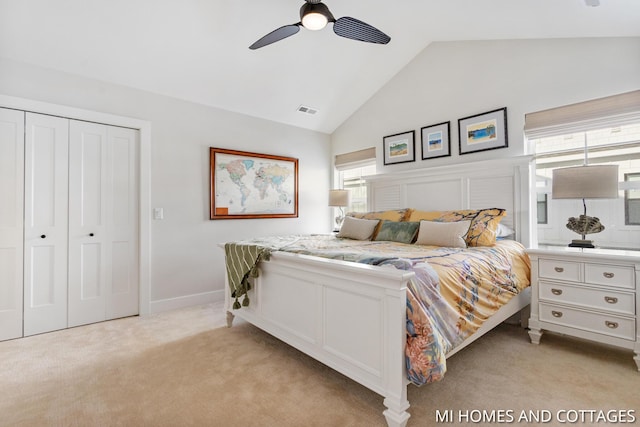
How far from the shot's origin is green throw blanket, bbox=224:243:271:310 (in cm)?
244

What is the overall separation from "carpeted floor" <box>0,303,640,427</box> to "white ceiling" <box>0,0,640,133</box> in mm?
2471

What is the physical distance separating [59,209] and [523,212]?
4.47m

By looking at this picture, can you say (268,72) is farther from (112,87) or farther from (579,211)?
(579,211)

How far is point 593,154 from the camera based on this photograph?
2.80 metres

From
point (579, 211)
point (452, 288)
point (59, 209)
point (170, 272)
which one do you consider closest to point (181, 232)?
point (170, 272)

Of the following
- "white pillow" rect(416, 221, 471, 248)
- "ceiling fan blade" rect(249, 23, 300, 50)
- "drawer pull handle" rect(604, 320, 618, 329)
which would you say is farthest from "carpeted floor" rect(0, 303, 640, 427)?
"ceiling fan blade" rect(249, 23, 300, 50)

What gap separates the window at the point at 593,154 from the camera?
8.43ft

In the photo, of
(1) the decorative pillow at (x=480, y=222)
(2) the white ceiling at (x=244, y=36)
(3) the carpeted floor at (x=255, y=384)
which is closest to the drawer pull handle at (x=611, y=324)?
(3) the carpeted floor at (x=255, y=384)

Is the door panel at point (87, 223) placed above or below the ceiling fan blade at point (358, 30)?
below

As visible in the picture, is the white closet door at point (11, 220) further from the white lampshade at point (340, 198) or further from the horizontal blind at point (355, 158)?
the horizontal blind at point (355, 158)

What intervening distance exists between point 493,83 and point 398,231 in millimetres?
1897

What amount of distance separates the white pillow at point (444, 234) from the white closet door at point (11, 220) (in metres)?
3.63

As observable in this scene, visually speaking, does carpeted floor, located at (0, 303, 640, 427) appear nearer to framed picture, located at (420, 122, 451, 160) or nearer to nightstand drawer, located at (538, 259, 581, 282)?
nightstand drawer, located at (538, 259, 581, 282)

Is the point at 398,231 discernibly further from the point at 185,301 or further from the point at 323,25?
the point at 185,301
